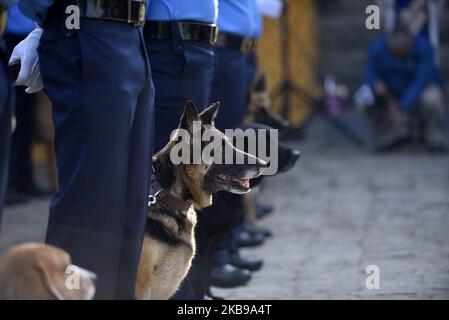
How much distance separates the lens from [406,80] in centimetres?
1162

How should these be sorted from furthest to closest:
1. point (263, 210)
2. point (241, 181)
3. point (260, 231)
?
point (263, 210) < point (260, 231) < point (241, 181)

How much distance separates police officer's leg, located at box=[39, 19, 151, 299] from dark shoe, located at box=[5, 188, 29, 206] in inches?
191

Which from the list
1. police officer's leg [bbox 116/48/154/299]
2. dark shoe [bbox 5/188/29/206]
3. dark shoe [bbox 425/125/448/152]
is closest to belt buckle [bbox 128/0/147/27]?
police officer's leg [bbox 116/48/154/299]

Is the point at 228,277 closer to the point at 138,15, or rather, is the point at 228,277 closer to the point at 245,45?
the point at 245,45

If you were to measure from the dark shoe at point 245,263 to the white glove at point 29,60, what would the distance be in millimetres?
2373

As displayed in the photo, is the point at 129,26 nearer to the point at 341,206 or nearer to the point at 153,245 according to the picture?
the point at 153,245

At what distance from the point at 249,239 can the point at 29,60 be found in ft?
10.9

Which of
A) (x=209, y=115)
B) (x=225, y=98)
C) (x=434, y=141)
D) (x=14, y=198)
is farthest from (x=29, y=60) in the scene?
(x=434, y=141)

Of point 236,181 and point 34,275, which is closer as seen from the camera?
point 34,275

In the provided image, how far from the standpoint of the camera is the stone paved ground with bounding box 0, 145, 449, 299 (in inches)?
228

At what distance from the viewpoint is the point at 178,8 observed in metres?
4.70

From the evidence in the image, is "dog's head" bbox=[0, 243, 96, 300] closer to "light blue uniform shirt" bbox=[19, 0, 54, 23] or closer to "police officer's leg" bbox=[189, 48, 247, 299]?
"light blue uniform shirt" bbox=[19, 0, 54, 23]
